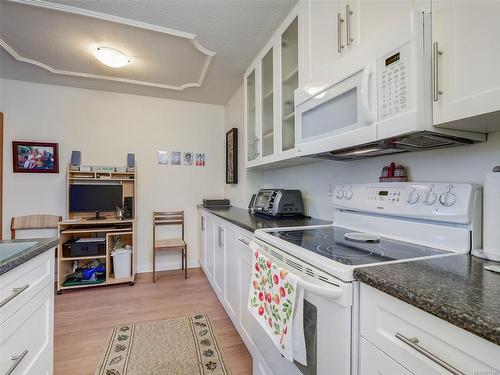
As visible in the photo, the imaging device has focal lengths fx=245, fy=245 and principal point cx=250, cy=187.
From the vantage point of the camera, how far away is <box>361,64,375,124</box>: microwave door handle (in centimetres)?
96

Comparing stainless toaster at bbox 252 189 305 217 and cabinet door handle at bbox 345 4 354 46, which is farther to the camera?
stainless toaster at bbox 252 189 305 217

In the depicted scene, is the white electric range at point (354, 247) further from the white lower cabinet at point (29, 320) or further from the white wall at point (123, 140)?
the white wall at point (123, 140)

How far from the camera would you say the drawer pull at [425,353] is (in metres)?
0.48

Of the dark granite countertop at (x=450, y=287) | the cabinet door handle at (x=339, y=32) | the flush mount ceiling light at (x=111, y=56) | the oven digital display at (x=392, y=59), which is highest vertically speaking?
the flush mount ceiling light at (x=111, y=56)

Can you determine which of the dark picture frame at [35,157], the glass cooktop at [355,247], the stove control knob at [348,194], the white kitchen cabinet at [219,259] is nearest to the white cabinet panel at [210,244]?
the white kitchen cabinet at [219,259]

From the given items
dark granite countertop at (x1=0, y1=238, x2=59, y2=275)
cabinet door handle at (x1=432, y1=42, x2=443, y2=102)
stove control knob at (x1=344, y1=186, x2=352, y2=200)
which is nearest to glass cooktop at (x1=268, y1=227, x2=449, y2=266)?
→ stove control knob at (x1=344, y1=186, x2=352, y2=200)

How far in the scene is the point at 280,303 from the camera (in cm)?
95

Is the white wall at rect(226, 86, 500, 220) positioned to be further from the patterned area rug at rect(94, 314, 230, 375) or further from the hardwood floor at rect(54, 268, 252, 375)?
A: the patterned area rug at rect(94, 314, 230, 375)

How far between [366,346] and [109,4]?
227cm

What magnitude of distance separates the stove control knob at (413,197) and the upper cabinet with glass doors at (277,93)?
29.3 inches

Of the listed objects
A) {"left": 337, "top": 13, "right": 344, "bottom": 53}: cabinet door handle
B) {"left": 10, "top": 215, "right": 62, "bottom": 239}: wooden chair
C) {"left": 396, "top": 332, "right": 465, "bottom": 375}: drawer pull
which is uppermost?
{"left": 337, "top": 13, "right": 344, "bottom": 53}: cabinet door handle

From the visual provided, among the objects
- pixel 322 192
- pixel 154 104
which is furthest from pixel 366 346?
pixel 154 104

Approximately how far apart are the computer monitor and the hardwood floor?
90cm

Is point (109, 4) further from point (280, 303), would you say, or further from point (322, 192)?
point (280, 303)
